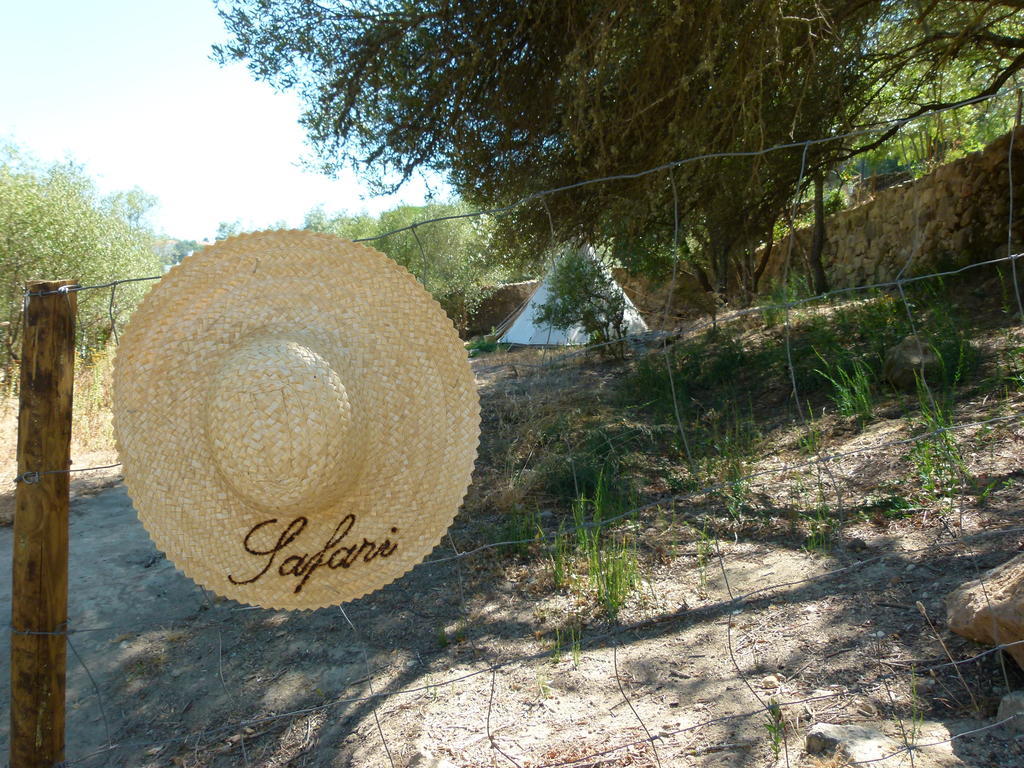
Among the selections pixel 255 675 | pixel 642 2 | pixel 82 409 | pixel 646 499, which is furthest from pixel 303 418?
pixel 82 409

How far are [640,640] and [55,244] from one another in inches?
429

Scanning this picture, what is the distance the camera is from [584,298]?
8703mm

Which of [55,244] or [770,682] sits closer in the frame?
[770,682]

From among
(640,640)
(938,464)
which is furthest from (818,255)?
(640,640)

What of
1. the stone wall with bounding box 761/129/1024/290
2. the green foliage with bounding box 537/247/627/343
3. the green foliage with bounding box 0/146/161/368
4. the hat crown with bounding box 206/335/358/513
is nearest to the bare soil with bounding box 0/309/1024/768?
the hat crown with bounding box 206/335/358/513

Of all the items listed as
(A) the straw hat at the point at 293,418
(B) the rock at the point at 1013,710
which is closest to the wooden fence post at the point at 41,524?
(A) the straw hat at the point at 293,418

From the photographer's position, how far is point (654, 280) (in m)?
8.87

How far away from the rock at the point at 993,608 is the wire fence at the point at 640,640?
25 millimetres

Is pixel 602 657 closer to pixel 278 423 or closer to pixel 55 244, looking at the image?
pixel 278 423

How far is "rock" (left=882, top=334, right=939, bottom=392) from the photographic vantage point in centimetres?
510

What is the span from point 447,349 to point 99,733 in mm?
2211

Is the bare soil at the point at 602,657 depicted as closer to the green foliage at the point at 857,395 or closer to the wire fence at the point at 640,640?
the wire fence at the point at 640,640

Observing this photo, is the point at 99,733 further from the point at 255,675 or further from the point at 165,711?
the point at 255,675

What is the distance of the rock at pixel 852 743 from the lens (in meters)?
2.02
